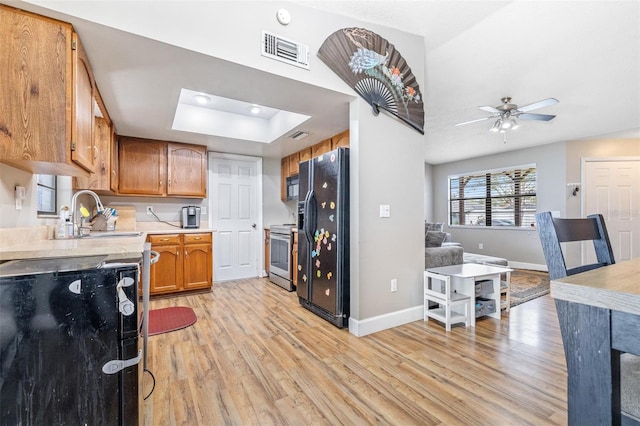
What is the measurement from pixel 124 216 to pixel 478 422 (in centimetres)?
436

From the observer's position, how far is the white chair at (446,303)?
2.58m

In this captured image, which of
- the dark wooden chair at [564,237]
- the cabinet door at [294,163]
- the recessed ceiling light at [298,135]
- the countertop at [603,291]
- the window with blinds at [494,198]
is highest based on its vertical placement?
the recessed ceiling light at [298,135]

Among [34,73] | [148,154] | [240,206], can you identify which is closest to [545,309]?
[240,206]

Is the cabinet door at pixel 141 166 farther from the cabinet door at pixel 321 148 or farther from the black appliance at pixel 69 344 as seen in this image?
the black appliance at pixel 69 344

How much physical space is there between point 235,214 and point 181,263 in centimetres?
125

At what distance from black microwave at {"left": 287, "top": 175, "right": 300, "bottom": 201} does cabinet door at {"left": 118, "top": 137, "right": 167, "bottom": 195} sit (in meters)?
1.86

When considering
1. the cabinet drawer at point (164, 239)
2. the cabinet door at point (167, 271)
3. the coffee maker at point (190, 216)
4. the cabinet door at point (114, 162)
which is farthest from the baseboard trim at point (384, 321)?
the cabinet door at point (114, 162)

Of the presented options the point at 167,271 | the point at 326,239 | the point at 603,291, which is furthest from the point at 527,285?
the point at 167,271

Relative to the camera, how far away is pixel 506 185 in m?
6.07

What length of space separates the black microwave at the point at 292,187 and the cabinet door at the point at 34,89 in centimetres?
316

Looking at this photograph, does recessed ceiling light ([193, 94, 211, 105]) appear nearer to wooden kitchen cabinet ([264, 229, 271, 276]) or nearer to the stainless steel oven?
the stainless steel oven

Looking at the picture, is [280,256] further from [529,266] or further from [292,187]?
[529,266]

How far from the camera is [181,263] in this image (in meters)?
3.75

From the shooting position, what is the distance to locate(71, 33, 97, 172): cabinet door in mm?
1623
